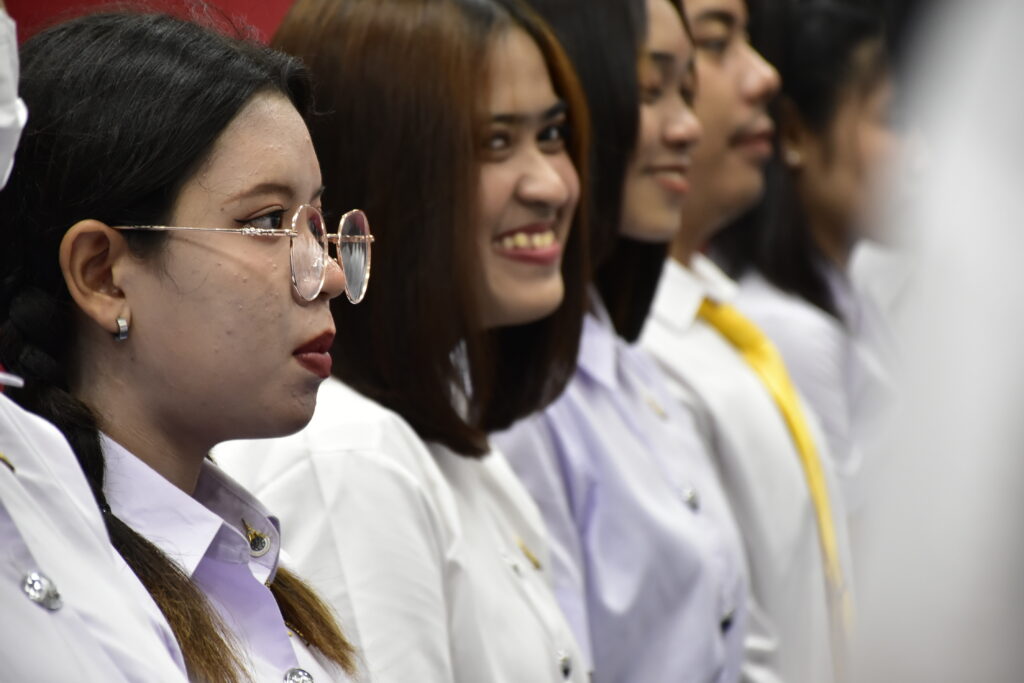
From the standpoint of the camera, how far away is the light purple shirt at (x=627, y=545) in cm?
276

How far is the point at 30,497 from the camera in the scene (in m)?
1.22

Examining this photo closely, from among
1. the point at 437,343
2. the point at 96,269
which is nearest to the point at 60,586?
the point at 96,269

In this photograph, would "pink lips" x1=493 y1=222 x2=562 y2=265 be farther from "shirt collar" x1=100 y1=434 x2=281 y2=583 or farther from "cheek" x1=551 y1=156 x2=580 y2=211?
"shirt collar" x1=100 y1=434 x2=281 y2=583

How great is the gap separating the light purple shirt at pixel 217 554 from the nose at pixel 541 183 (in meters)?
0.98

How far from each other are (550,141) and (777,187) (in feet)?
6.65

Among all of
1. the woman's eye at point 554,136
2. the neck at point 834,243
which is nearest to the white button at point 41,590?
the woman's eye at point 554,136

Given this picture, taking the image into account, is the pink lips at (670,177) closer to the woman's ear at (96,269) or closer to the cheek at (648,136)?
the cheek at (648,136)

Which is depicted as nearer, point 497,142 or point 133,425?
point 133,425

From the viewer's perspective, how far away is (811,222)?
470 centimetres

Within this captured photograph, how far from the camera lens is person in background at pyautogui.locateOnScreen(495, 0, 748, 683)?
277cm

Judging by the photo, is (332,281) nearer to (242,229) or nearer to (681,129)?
(242,229)

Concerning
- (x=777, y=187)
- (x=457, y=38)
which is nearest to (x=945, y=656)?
(x=457, y=38)

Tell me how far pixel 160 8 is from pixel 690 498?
1593mm

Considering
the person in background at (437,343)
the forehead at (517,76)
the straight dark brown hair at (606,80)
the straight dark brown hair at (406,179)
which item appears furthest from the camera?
the straight dark brown hair at (606,80)
